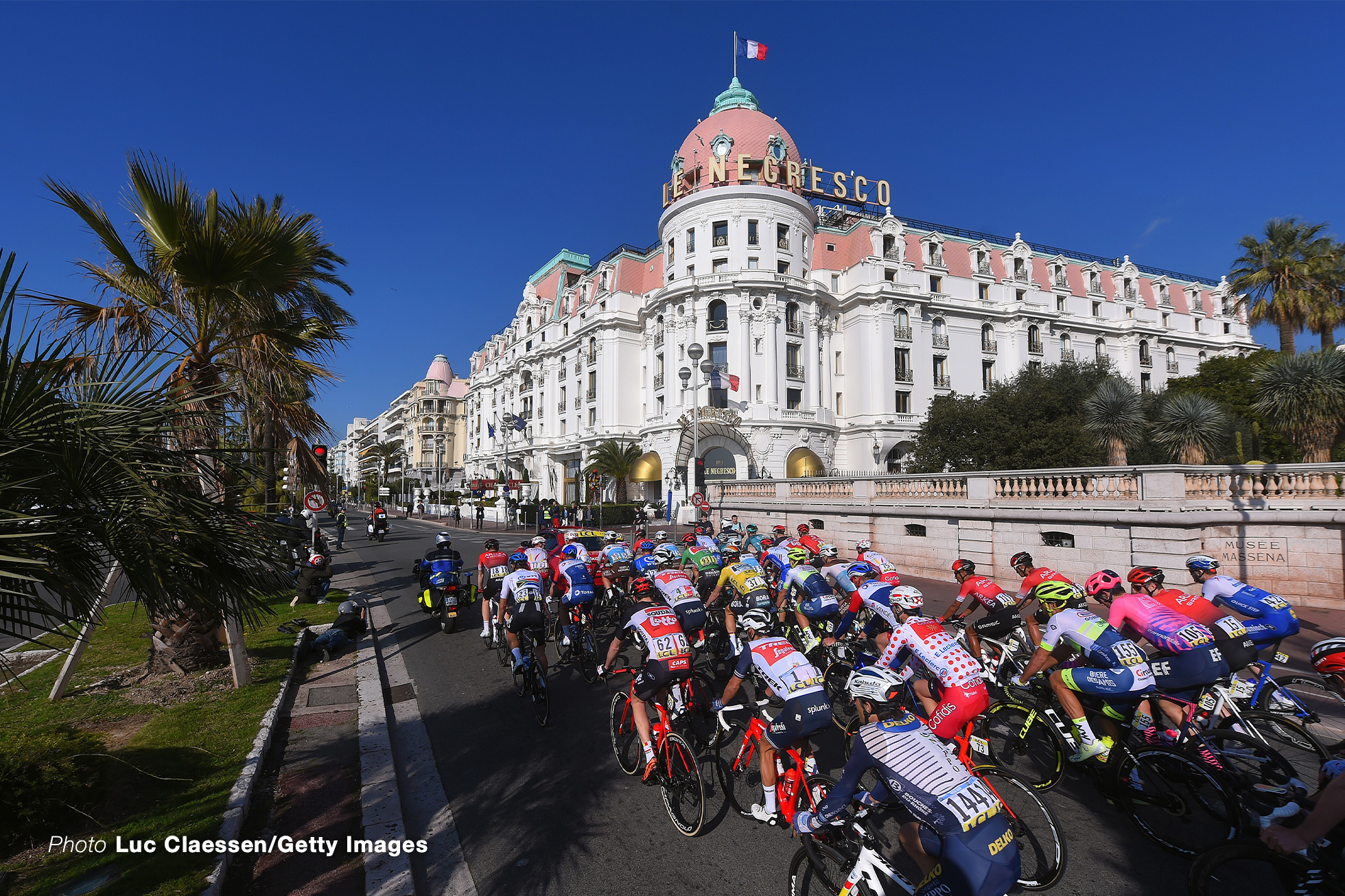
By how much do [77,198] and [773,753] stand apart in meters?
8.33

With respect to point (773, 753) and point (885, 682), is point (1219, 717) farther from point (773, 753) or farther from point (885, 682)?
point (773, 753)

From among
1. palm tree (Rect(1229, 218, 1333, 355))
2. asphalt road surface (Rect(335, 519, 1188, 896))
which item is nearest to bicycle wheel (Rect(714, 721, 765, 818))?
asphalt road surface (Rect(335, 519, 1188, 896))

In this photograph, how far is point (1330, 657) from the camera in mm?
3500

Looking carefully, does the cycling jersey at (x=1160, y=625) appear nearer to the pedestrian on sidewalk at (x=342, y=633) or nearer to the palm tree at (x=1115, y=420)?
the pedestrian on sidewalk at (x=342, y=633)

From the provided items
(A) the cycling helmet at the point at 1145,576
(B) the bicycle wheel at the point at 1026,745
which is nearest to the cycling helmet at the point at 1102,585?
(A) the cycling helmet at the point at 1145,576

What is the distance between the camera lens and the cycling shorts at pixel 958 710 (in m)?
4.35

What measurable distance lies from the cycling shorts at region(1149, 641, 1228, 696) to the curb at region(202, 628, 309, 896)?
6.70 meters

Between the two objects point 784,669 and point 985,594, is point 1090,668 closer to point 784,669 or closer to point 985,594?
point 985,594

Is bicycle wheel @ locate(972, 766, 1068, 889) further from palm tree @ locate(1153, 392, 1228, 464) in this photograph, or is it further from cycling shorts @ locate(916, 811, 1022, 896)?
palm tree @ locate(1153, 392, 1228, 464)

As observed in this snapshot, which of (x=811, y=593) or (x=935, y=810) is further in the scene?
(x=811, y=593)

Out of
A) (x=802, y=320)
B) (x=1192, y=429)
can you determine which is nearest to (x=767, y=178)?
(x=802, y=320)

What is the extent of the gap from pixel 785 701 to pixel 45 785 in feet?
17.0

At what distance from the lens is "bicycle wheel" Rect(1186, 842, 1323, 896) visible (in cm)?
299

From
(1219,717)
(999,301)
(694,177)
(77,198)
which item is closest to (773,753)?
(1219,717)
